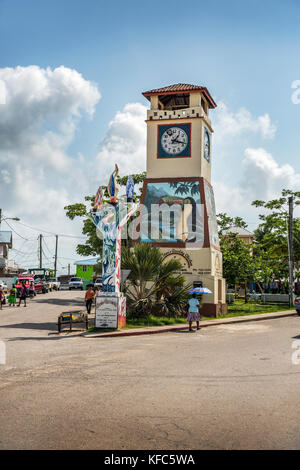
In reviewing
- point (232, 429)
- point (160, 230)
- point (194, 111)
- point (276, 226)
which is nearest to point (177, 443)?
point (232, 429)

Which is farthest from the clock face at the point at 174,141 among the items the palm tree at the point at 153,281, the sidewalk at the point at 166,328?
the sidewalk at the point at 166,328

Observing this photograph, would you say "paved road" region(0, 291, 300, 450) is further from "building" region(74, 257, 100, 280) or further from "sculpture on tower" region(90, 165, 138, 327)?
"building" region(74, 257, 100, 280)

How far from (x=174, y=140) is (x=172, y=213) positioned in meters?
4.67

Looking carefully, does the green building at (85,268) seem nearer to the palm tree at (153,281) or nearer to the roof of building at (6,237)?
the roof of building at (6,237)

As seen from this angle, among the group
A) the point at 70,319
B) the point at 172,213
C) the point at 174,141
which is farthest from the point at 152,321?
the point at 174,141

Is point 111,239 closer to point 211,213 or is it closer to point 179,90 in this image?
point 211,213

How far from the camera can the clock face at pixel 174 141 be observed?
2825 cm

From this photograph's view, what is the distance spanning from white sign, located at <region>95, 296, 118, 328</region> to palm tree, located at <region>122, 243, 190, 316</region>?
3.02 metres

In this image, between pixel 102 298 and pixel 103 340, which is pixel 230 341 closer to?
pixel 103 340

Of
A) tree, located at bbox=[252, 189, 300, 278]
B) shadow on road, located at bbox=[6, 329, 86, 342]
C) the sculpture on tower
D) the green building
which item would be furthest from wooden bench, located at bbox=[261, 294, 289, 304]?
the green building

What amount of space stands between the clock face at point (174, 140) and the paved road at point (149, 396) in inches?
621

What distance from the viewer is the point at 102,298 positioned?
61.4 feet

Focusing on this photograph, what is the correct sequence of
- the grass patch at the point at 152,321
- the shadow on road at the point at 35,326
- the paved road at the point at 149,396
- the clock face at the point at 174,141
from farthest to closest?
the clock face at the point at 174,141 < the grass patch at the point at 152,321 < the shadow on road at the point at 35,326 < the paved road at the point at 149,396

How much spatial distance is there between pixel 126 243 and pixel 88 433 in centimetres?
2881
